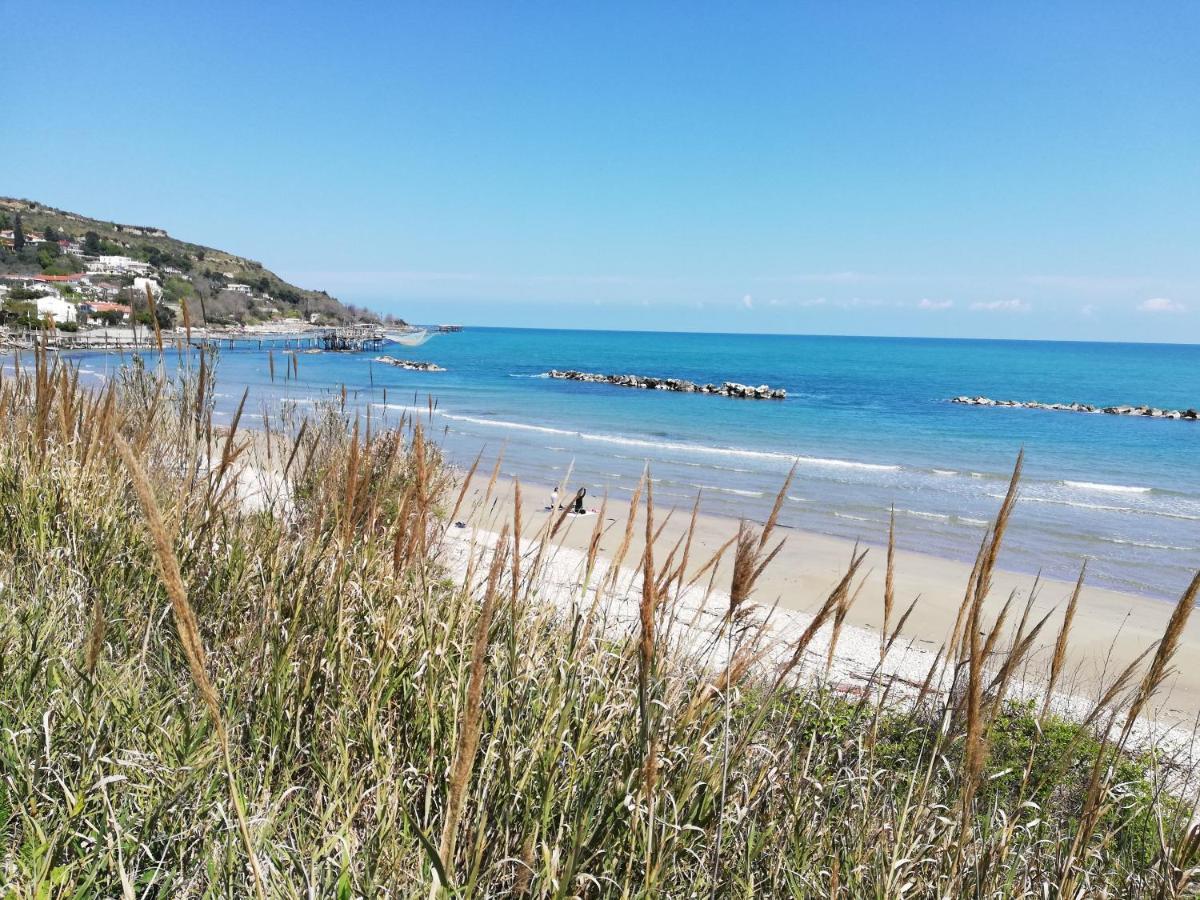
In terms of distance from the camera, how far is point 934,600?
430 inches

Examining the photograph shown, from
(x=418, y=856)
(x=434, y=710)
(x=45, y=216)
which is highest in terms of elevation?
(x=45, y=216)

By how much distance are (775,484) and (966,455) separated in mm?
11123

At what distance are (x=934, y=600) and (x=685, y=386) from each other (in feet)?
132

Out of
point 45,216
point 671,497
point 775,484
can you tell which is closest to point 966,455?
point 775,484

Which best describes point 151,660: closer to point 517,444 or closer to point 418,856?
point 418,856

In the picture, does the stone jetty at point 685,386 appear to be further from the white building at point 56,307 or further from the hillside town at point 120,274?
the white building at point 56,307

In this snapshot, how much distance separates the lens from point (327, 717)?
7.78ft

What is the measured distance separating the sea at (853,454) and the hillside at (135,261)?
730 inches

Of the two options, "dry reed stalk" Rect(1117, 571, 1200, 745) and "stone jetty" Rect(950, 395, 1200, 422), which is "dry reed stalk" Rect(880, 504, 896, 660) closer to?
"dry reed stalk" Rect(1117, 571, 1200, 745)

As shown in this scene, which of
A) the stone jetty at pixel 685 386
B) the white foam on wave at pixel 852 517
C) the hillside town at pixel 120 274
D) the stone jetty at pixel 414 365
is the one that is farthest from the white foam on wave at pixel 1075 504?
the stone jetty at pixel 414 365

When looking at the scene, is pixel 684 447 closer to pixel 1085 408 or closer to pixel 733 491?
A: pixel 733 491

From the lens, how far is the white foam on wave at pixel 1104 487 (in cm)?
2086

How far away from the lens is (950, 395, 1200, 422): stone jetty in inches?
1708

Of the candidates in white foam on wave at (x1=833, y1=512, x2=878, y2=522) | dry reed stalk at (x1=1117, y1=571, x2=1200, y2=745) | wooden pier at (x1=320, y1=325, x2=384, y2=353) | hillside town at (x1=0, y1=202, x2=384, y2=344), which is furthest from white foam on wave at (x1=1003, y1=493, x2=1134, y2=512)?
wooden pier at (x1=320, y1=325, x2=384, y2=353)
